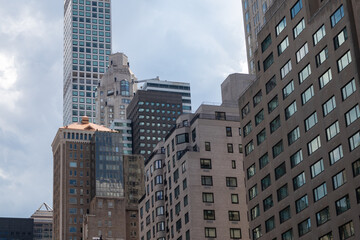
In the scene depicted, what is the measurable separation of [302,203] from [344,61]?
18.9m

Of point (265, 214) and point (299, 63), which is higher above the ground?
point (299, 63)

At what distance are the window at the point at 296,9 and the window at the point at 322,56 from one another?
9725mm

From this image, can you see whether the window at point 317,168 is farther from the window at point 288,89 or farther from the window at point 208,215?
the window at point 208,215

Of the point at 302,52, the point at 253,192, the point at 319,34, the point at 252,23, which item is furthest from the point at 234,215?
the point at 252,23

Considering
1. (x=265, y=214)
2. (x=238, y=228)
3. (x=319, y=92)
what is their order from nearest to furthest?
1. (x=319, y=92)
2. (x=265, y=214)
3. (x=238, y=228)

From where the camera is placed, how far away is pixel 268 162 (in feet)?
341

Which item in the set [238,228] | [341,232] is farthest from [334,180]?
[238,228]

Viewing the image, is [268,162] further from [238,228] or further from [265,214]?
[238,228]

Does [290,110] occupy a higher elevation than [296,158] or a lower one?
higher

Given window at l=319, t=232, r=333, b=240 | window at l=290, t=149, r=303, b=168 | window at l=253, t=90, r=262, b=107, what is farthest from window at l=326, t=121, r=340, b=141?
window at l=253, t=90, r=262, b=107

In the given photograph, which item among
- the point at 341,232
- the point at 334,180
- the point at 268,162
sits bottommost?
the point at 341,232

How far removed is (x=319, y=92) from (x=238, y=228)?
46396mm

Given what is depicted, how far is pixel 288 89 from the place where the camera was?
326 ft

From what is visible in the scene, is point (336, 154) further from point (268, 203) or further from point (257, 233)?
point (257, 233)
